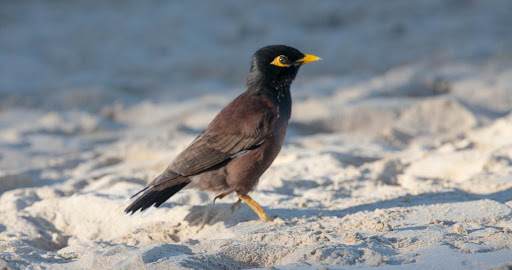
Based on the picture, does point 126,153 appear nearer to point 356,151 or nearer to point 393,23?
point 356,151

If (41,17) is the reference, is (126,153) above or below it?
below

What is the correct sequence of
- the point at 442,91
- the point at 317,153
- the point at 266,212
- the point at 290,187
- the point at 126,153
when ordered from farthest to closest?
the point at 442,91
the point at 126,153
the point at 317,153
the point at 290,187
the point at 266,212

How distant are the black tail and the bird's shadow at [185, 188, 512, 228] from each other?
0.23m

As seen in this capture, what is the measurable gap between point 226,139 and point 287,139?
2.46 meters

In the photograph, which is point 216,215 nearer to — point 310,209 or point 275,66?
point 310,209

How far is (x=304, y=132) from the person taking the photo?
6.91m

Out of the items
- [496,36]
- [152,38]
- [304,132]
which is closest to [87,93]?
[152,38]

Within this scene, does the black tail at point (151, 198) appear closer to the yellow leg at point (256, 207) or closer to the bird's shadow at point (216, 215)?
the bird's shadow at point (216, 215)

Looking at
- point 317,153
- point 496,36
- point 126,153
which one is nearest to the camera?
point 317,153

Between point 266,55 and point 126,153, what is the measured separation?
8.01 feet

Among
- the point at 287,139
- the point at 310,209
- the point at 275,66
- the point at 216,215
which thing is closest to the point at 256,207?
the point at 216,215

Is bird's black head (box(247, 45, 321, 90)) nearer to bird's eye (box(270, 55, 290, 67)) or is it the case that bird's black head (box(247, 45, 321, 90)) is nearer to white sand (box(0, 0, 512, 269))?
bird's eye (box(270, 55, 290, 67))

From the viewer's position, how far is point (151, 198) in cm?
394

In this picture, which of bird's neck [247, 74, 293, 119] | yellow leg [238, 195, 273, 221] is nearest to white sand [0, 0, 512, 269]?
yellow leg [238, 195, 273, 221]
